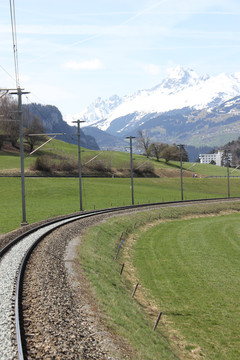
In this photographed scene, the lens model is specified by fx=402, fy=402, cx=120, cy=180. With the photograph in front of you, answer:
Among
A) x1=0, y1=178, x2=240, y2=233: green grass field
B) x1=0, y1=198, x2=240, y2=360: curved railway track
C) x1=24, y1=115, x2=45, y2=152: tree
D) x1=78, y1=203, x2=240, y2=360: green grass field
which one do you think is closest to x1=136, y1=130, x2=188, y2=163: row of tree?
x1=24, y1=115, x2=45, y2=152: tree

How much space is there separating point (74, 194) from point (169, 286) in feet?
191

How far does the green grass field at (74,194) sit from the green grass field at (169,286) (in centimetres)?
1659

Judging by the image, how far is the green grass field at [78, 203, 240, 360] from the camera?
16.7m

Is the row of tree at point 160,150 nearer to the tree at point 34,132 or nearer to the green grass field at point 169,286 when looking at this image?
the tree at point 34,132

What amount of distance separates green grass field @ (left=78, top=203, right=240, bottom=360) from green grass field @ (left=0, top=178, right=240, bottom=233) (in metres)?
16.6

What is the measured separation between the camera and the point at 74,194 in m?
82.0

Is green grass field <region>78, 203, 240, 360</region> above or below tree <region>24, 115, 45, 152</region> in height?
below

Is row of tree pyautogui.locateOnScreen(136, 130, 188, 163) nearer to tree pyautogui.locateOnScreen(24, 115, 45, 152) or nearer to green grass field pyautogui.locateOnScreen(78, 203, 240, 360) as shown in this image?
tree pyautogui.locateOnScreen(24, 115, 45, 152)

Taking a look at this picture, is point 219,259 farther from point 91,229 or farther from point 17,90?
point 17,90

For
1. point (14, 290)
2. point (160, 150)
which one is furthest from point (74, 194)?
point (160, 150)

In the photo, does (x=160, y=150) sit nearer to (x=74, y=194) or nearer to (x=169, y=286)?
(x=74, y=194)

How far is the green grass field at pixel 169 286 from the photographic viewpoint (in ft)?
54.9

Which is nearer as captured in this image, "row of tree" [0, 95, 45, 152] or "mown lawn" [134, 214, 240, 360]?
"mown lawn" [134, 214, 240, 360]

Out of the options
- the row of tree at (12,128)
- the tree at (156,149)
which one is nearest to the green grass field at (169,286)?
the row of tree at (12,128)
